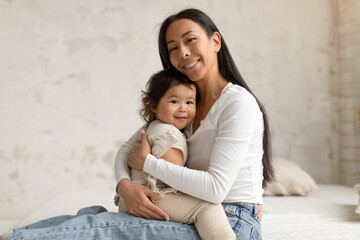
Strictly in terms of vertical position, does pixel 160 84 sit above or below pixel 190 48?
below

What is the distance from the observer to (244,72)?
12.5ft

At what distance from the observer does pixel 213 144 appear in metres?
1.54

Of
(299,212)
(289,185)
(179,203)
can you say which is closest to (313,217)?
(299,212)

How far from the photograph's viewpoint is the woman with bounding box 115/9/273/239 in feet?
4.63

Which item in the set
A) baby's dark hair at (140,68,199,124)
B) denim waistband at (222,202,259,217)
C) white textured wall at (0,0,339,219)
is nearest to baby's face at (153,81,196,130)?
baby's dark hair at (140,68,199,124)

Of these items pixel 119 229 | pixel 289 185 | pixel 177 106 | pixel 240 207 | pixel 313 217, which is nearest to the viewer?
pixel 119 229

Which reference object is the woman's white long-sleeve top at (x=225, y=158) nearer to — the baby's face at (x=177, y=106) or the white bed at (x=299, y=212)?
the baby's face at (x=177, y=106)

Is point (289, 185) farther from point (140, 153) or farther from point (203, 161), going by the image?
point (140, 153)

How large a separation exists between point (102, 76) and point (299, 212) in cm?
215

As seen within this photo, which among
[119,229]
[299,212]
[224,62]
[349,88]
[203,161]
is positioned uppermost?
[349,88]

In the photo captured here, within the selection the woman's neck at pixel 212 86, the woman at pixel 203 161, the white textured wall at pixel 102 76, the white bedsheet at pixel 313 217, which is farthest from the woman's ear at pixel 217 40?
the white textured wall at pixel 102 76

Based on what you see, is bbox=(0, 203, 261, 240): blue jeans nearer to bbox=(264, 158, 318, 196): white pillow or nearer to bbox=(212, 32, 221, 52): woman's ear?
bbox=(212, 32, 221, 52): woman's ear

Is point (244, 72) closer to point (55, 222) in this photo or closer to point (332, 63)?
point (332, 63)

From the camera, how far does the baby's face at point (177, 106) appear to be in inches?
63.5
